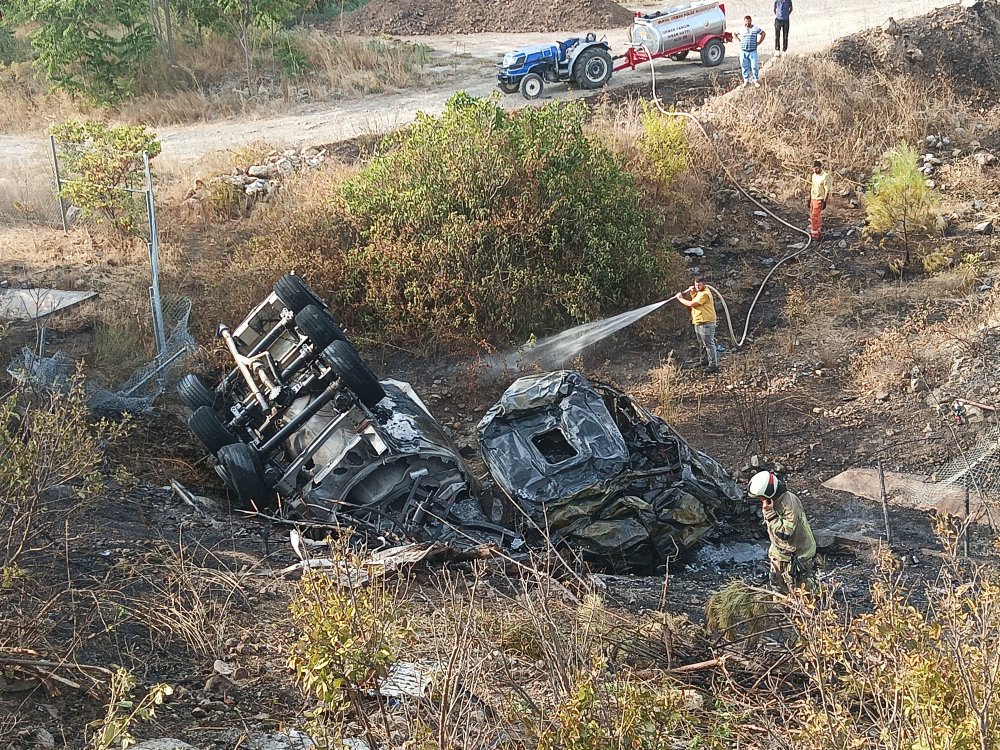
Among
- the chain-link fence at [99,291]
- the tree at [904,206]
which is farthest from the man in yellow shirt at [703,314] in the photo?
the chain-link fence at [99,291]

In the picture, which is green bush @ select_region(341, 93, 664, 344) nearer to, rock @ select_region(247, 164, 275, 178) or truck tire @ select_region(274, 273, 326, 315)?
rock @ select_region(247, 164, 275, 178)

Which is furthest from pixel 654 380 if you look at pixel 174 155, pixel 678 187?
pixel 174 155

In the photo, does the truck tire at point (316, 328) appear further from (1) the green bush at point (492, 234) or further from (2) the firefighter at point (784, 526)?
(1) the green bush at point (492, 234)

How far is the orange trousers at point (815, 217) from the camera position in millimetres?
14461

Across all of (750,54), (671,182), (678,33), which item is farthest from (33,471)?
(678,33)

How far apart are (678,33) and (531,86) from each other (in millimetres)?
3274

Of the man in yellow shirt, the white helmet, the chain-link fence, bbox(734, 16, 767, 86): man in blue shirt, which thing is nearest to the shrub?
the chain-link fence

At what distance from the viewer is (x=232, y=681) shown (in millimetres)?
5621

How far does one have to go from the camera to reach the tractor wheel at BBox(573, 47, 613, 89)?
18.1 m

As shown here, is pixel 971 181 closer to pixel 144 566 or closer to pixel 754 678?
pixel 754 678

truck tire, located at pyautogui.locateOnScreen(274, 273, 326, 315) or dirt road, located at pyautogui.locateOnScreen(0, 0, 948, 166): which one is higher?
dirt road, located at pyautogui.locateOnScreen(0, 0, 948, 166)

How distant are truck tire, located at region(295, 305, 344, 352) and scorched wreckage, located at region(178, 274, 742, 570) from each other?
12mm

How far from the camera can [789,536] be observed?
7.30m

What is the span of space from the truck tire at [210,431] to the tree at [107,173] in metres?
5.71
